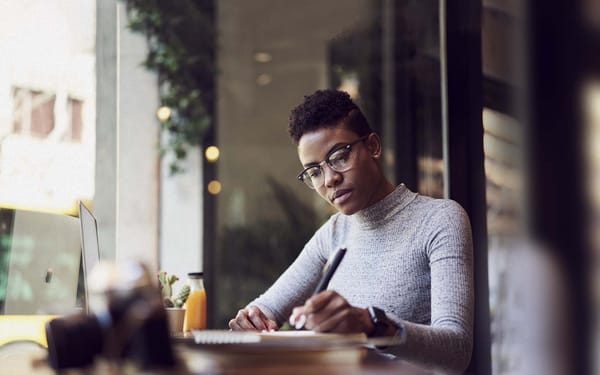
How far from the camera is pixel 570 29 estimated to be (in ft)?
1.67

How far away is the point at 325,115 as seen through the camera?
179 centimetres

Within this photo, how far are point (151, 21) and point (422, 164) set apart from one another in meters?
1.32

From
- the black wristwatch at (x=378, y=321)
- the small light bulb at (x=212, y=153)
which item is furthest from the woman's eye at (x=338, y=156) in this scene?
the small light bulb at (x=212, y=153)

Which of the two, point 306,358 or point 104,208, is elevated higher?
point 104,208

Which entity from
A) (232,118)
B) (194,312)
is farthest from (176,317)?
(232,118)

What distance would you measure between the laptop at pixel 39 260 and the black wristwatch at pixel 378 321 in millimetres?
1397

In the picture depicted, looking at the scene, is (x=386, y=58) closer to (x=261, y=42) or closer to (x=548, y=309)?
(x=261, y=42)

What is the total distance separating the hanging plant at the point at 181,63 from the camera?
123 inches

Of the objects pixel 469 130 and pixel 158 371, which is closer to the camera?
pixel 158 371

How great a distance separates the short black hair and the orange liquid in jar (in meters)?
0.45

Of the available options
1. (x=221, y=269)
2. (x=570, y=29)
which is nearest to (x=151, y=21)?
(x=221, y=269)

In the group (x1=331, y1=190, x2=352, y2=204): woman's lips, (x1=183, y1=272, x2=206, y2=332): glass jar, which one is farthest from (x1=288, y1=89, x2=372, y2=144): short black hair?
(x1=183, y1=272, x2=206, y2=332): glass jar

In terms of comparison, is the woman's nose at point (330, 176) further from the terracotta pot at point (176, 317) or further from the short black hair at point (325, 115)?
the terracotta pot at point (176, 317)

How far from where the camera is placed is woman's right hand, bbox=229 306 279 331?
1.82 m
